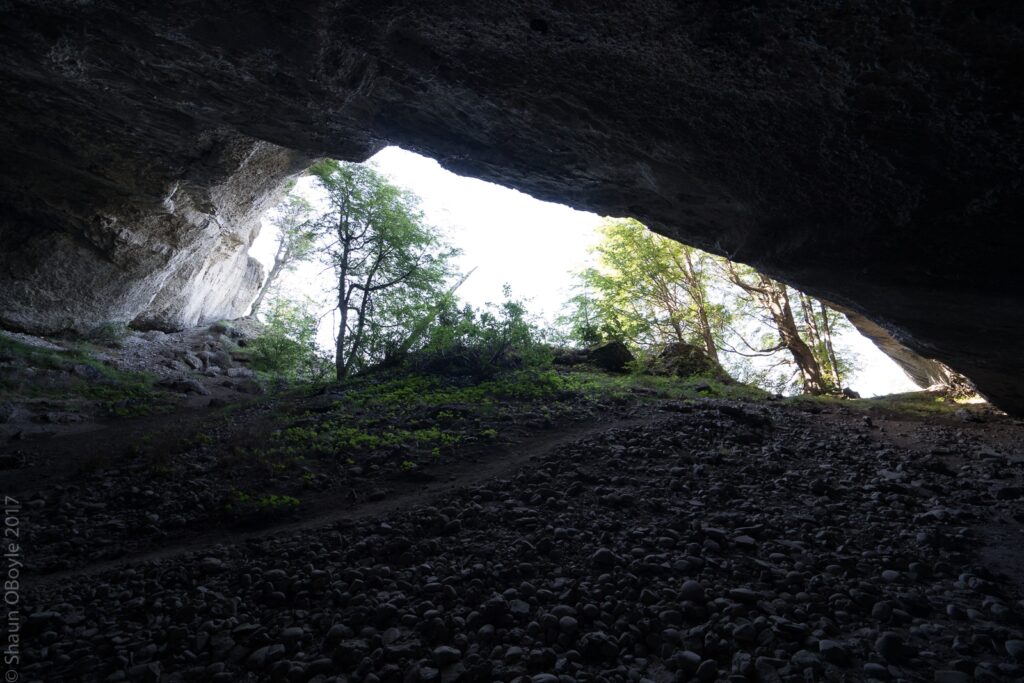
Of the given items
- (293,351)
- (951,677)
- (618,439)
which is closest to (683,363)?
(618,439)

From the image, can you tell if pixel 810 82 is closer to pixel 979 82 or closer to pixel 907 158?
pixel 979 82

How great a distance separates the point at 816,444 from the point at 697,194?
4.22 m

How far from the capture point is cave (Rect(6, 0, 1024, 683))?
10.4ft

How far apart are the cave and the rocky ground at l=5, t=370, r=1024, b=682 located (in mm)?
29

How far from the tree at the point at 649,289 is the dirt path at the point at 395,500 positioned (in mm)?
13570

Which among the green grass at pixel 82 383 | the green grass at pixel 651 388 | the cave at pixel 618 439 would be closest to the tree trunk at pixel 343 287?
the green grass at pixel 82 383

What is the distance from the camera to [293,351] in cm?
1709

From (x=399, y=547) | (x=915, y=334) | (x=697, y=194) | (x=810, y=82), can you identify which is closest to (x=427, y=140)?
(x=697, y=194)

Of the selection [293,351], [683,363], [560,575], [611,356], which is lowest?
[560,575]

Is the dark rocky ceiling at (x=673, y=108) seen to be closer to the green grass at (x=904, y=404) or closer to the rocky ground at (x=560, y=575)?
the green grass at (x=904, y=404)

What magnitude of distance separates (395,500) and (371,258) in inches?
479

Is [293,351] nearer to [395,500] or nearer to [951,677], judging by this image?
[395,500]

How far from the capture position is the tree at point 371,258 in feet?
51.3

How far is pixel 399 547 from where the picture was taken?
173 inches
